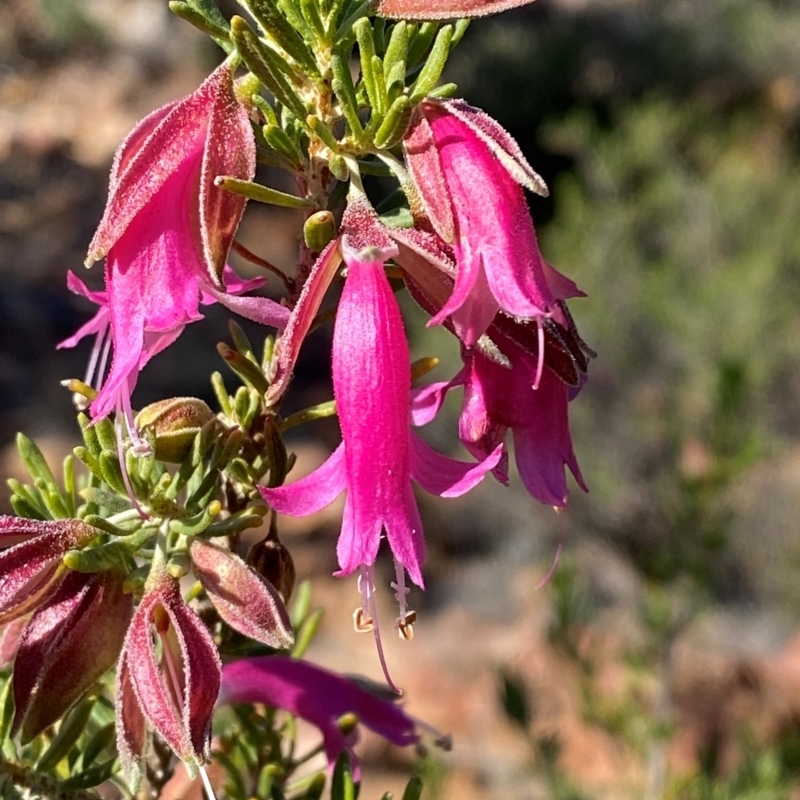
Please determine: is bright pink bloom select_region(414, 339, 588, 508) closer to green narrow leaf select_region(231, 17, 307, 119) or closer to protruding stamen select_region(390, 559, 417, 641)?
protruding stamen select_region(390, 559, 417, 641)

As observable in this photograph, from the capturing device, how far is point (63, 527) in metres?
0.75

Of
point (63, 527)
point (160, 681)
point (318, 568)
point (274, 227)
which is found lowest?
point (318, 568)

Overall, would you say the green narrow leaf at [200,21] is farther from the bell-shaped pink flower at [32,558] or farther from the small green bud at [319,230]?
the bell-shaped pink flower at [32,558]

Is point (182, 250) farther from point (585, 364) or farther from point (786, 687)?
point (786, 687)

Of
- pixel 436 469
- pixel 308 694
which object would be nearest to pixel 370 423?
pixel 436 469

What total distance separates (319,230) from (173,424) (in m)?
0.21

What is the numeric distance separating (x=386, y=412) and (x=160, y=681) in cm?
28

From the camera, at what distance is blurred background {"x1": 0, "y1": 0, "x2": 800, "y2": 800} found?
99.0 inches

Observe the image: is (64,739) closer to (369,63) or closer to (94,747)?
(94,747)

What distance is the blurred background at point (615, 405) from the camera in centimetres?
251

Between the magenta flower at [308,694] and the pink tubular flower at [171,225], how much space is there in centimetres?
33

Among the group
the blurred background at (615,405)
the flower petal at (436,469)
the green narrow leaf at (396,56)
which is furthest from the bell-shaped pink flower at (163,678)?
the blurred background at (615,405)

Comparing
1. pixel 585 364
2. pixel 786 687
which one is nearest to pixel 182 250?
pixel 585 364

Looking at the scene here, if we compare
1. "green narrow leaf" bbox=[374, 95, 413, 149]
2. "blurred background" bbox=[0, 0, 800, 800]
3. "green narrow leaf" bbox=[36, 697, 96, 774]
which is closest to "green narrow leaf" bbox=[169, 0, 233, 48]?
"green narrow leaf" bbox=[374, 95, 413, 149]
